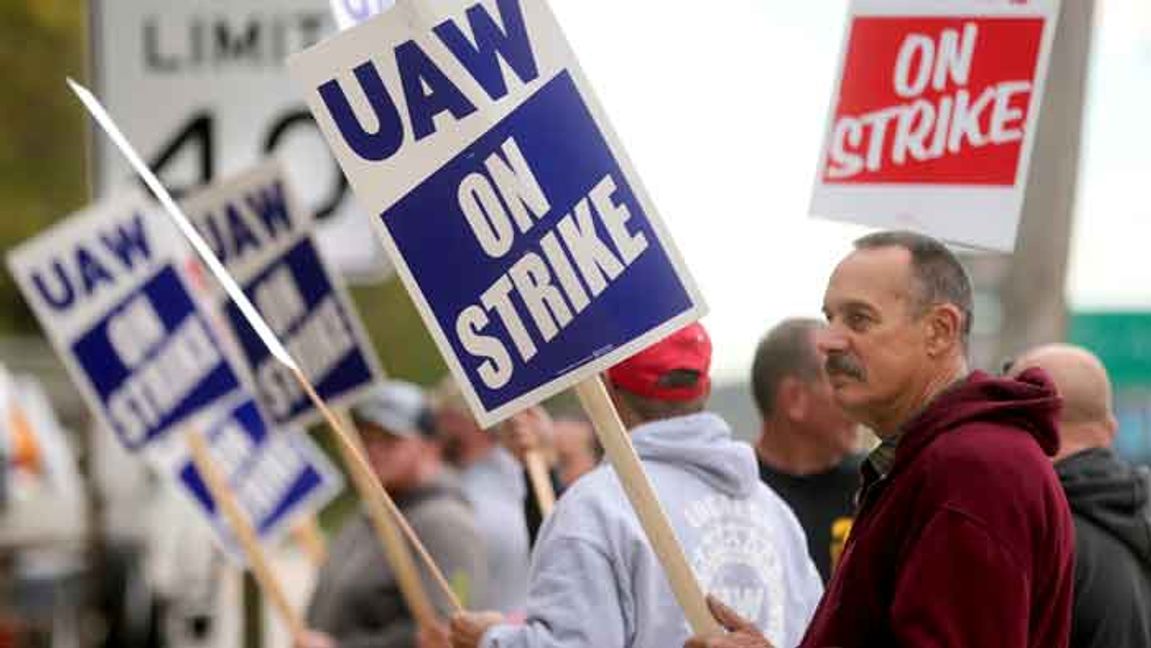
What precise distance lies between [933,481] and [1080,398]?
8.11 ft

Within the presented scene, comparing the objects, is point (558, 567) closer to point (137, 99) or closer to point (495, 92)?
point (495, 92)

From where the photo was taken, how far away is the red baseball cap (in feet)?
23.3

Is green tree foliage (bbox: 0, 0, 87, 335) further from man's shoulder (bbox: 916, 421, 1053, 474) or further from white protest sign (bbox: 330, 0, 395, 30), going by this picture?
man's shoulder (bbox: 916, 421, 1053, 474)

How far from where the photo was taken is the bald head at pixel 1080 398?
310 inches

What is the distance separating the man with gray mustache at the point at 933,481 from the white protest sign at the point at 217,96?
23.3 ft

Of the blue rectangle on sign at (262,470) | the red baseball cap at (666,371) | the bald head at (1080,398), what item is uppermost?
the red baseball cap at (666,371)

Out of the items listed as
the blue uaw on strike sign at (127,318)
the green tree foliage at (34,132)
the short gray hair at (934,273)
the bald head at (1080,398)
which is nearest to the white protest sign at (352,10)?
the short gray hair at (934,273)

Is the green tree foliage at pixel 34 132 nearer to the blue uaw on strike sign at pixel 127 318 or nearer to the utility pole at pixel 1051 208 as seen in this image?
the utility pole at pixel 1051 208

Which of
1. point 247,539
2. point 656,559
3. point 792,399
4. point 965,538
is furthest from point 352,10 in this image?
point 247,539

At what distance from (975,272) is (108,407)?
30.9 metres

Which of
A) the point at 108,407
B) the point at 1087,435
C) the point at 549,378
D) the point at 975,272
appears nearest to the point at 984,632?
the point at 549,378

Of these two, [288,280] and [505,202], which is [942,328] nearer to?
[505,202]

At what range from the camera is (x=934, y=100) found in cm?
809

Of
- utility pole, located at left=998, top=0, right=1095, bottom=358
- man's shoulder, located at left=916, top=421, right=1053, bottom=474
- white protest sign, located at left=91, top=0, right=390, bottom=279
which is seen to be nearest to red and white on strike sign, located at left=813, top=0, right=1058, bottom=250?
man's shoulder, located at left=916, top=421, right=1053, bottom=474
